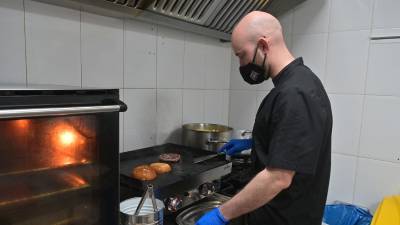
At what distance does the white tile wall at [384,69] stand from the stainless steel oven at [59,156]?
52.0 inches

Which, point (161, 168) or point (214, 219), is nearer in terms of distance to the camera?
point (214, 219)

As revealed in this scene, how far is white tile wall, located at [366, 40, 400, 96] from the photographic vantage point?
4.67ft

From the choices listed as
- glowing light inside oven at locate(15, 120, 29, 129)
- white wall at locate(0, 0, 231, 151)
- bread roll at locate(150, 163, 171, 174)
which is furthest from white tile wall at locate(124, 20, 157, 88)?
glowing light inside oven at locate(15, 120, 29, 129)

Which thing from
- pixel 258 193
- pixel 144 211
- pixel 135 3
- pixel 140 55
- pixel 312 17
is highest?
pixel 312 17

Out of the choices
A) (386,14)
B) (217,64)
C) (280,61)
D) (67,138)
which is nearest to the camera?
(67,138)

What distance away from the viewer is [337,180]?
1.62 metres

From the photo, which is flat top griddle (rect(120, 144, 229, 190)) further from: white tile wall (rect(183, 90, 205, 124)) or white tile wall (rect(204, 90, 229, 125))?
white tile wall (rect(204, 90, 229, 125))

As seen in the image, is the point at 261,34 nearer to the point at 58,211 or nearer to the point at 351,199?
the point at 58,211

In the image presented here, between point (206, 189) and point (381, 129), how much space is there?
977 mm

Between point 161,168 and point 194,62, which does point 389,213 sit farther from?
point 194,62

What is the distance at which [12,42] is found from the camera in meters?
0.99

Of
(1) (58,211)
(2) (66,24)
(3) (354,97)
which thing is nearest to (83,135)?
(1) (58,211)

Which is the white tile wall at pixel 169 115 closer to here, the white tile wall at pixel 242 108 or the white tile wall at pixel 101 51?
the white tile wall at pixel 101 51

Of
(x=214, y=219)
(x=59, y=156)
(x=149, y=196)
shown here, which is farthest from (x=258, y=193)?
(x=59, y=156)
